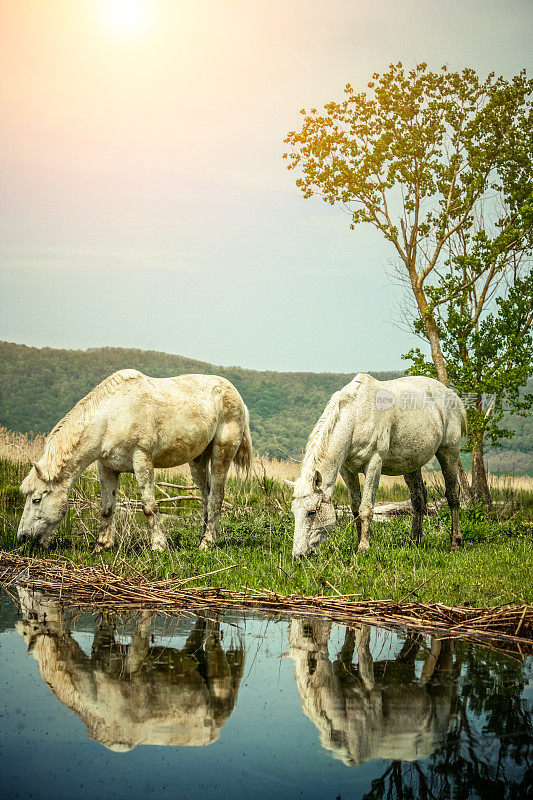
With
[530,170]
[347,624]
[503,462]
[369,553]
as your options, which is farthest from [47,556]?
[503,462]

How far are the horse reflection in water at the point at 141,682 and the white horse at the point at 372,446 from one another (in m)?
2.83

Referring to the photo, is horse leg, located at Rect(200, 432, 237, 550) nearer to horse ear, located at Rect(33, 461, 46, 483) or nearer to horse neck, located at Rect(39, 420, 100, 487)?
horse neck, located at Rect(39, 420, 100, 487)

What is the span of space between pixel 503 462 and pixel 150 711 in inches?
2070

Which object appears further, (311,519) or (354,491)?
(354,491)

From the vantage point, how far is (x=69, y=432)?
9.29m

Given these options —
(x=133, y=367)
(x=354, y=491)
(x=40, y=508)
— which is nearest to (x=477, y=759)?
(x=354, y=491)

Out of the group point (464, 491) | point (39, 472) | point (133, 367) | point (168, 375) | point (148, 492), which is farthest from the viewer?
point (133, 367)

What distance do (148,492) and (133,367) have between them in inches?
2305

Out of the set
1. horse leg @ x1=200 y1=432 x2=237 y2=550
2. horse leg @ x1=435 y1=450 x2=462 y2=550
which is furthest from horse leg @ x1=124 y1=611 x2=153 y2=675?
horse leg @ x1=435 y1=450 x2=462 y2=550

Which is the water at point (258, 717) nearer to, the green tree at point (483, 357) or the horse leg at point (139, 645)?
the horse leg at point (139, 645)

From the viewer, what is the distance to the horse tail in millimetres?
11328

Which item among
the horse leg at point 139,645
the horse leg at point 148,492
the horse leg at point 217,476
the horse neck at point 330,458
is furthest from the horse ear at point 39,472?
the horse leg at point 139,645

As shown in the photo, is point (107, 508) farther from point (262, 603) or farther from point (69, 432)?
point (262, 603)

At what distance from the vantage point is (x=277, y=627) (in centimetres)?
572
